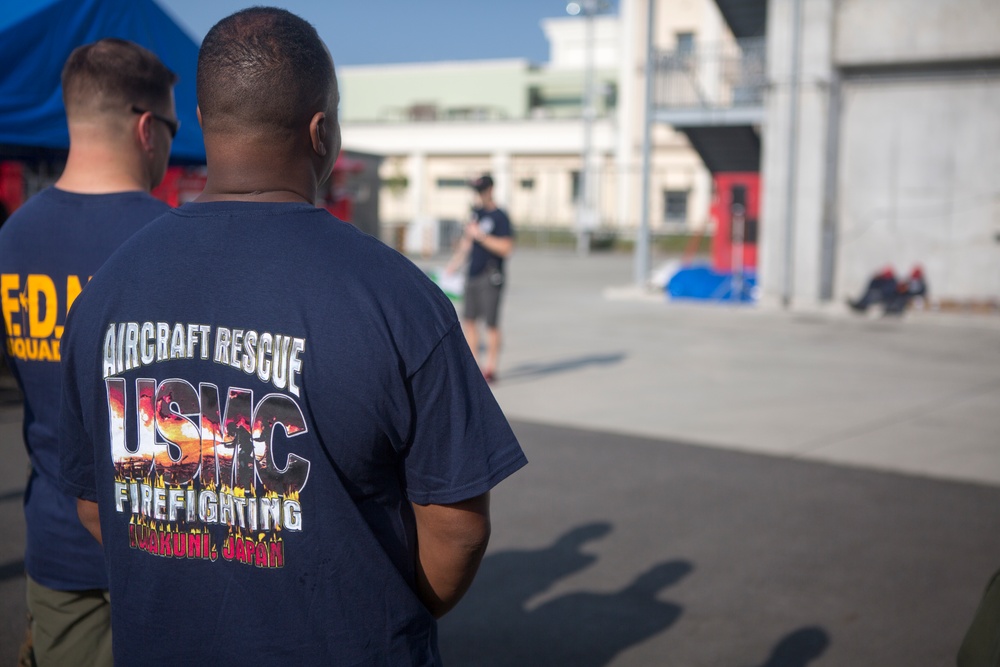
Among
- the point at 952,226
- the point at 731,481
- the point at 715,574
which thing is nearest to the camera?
the point at 715,574

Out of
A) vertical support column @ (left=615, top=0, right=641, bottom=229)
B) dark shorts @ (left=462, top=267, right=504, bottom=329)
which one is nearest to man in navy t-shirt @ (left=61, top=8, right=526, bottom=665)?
dark shorts @ (left=462, top=267, right=504, bottom=329)

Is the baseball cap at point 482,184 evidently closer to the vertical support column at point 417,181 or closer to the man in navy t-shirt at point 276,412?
the man in navy t-shirt at point 276,412

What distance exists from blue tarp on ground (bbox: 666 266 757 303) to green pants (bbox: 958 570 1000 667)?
17.7 metres

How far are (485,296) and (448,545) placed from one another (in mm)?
8045

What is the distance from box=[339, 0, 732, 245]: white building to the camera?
163 ft

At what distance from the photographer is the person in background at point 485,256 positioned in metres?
9.50

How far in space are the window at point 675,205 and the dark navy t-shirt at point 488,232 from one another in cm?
4193

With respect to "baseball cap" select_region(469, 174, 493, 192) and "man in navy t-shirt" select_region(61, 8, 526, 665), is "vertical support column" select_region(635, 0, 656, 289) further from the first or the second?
"man in navy t-shirt" select_region(61, 8, 526, 665)

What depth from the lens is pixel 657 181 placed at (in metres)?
50.9

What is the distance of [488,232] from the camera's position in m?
9.49

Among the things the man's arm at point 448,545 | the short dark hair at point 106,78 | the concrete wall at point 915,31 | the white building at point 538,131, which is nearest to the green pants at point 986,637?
the man's arm at point 448,545

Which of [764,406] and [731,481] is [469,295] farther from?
[731,481]

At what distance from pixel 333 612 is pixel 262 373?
1.32ft

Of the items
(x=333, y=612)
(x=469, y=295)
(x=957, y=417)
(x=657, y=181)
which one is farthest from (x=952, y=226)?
(x=657, y=181)
